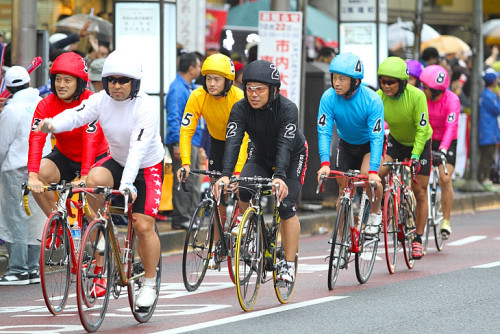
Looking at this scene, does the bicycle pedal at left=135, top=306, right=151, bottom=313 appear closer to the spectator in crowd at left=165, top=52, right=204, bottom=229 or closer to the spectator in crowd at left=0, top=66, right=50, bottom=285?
the spectator in crowd at left=0, top=66, right=50, bottom=285

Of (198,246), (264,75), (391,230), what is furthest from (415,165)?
(264,75)

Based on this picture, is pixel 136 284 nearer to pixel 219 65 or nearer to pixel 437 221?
pixel 219 65

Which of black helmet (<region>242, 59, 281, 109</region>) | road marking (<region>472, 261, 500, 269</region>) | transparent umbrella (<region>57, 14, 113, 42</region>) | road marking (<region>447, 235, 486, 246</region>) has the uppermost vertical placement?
transparent umbrella (<region>57, 14, 113, 42</region>)

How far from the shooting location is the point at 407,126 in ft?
40.7

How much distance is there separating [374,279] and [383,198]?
881 millimetres

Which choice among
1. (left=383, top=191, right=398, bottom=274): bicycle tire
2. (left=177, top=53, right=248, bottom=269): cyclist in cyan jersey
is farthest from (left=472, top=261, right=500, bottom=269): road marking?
(left=177, top=53, right=248, bottom=269): cyclist in cyan jersey

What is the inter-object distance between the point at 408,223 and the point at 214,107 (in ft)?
8.62

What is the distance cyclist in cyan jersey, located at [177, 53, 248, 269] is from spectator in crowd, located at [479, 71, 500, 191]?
35.9ft

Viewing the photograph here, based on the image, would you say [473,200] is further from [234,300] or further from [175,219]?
[234,300]

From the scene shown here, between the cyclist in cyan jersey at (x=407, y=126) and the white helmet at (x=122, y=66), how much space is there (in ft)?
13.4

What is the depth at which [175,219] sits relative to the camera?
14.1 metres

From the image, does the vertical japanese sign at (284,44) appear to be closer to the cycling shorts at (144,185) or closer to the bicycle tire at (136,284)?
the cycling shorts at (144,185)

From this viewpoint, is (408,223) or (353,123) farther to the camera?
(408,223)

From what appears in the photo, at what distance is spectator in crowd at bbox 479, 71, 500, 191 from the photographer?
21.2 meters
